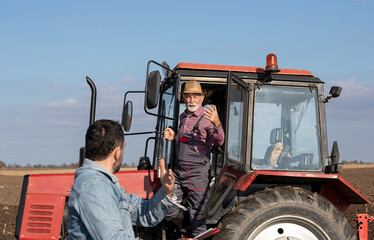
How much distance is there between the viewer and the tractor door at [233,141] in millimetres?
4512

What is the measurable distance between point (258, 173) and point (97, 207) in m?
2.72

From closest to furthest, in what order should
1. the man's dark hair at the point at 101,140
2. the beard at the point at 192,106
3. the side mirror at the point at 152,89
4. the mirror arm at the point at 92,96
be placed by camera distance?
the man's dark hair at the point at 101,140
the side mirror at the point at 152,89
the mirror arm at the point at 92,96
the beard at the point at 192,106

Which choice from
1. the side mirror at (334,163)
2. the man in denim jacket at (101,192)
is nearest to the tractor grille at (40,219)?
the man in denim jacket at (101,192)

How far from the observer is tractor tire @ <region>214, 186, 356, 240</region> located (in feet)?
14.6

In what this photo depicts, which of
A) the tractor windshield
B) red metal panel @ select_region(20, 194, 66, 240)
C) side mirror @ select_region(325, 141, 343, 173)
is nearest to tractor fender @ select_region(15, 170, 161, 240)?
red metal panel @ select_region(20, 194, 66, 240)

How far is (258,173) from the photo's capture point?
4.64m

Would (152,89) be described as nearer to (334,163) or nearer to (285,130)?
(285,130)

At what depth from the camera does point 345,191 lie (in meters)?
5.05

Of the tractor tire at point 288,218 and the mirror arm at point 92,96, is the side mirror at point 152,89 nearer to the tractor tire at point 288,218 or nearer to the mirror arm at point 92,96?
the mirror arm at point 92,96

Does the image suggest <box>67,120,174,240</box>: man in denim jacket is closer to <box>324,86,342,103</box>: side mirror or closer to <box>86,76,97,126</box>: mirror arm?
<box>86,76,97,126</box>: mirror arm

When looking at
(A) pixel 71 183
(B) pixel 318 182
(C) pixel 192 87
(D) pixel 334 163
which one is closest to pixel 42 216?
(A) pixel 71 183

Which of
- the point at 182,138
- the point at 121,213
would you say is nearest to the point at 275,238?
the point at 182,138

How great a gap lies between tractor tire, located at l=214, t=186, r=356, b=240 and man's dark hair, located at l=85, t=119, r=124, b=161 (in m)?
2.29

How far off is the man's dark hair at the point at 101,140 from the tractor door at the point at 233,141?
204 centimetres
